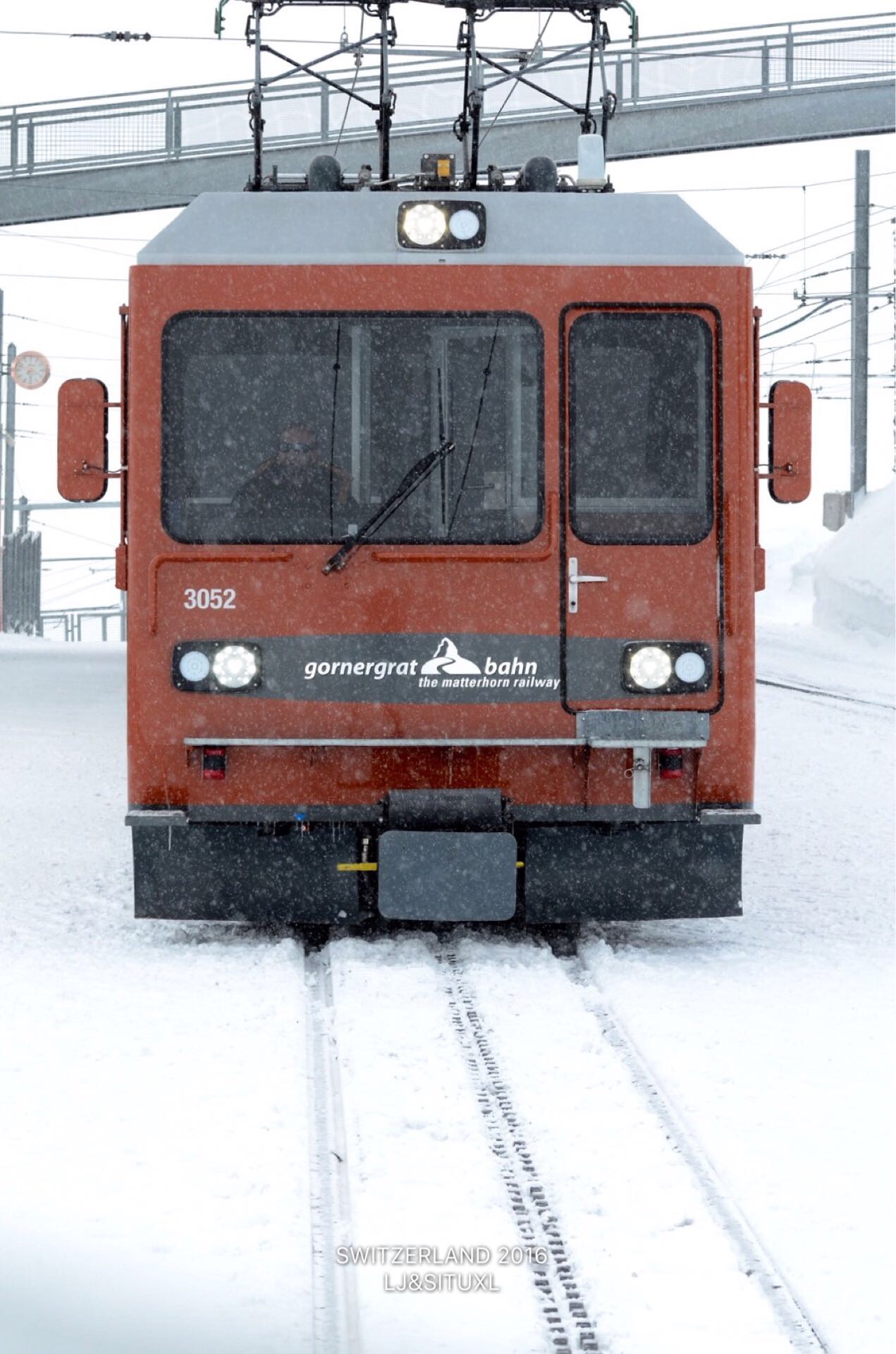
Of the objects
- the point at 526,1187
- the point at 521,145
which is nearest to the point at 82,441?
the point at 526,1187

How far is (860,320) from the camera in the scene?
119ft

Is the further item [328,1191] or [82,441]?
[82,441]

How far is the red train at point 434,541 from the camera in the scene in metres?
7.39

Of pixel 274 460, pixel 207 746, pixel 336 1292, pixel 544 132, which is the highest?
pixel 544 132

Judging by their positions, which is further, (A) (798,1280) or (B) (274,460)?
(B) (274,460)

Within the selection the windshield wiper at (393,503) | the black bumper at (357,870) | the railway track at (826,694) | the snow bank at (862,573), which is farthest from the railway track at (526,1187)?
the snow bank at (862,573)

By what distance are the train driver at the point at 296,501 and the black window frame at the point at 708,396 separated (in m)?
0.89

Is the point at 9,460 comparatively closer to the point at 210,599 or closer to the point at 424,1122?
the point at 210,599

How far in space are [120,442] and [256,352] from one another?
0.73 m

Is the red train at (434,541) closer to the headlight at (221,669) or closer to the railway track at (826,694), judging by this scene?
the headlight at (221,669)

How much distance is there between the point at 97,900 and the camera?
8859 millimetres

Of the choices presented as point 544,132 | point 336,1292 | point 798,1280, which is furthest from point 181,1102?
point 544,132

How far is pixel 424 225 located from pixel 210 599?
1.71 meters

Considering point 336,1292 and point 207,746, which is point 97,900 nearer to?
point 207,746
